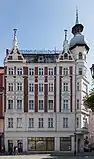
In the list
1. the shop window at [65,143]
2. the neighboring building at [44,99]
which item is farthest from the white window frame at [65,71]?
the shop window at [65,143]

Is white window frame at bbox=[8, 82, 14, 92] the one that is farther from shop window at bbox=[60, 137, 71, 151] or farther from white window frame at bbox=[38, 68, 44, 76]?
shop window at bbox=[60, 137, 71, 151]

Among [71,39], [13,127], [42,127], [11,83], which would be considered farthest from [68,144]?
[71,39]

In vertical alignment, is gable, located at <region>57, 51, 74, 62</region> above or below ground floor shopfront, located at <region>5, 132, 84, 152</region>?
above

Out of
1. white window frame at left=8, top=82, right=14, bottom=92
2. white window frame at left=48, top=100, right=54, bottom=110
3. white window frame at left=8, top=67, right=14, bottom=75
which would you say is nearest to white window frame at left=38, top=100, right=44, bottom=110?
white window frame at left=48, top=100, right=54, bottom=110

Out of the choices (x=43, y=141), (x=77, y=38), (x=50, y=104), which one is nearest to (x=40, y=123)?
(x=43, y=141)

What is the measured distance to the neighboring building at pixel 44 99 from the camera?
8200cm

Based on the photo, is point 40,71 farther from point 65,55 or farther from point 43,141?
point 43,141

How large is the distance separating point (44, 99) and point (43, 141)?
8574mm

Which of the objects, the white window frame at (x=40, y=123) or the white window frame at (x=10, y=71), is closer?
the white window frame at (x=40, y=123)

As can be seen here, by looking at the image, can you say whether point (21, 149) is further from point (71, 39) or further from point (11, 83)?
point (71, 39)

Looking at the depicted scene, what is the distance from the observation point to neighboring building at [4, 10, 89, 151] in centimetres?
8200

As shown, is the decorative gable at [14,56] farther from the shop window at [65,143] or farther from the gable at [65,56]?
the shop window at [65,143]

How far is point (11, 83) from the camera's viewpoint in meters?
83.6

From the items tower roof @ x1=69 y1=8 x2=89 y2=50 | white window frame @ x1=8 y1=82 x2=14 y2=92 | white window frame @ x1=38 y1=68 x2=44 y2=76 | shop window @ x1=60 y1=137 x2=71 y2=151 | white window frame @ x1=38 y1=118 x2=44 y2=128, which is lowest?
shop window @ x1=60 y1=137 x2=71 y2=151
